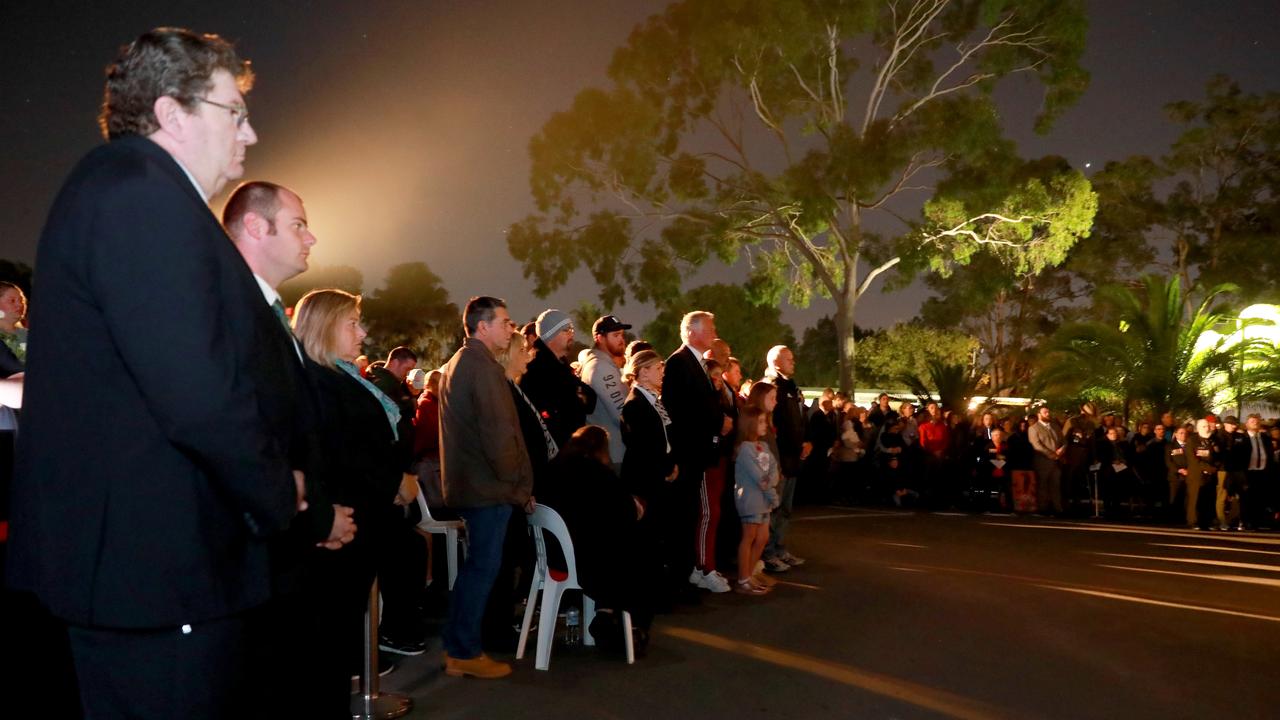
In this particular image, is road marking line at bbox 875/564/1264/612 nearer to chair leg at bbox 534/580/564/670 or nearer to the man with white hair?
the man with white hair

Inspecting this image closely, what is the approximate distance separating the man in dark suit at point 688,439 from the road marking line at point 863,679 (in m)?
1.24

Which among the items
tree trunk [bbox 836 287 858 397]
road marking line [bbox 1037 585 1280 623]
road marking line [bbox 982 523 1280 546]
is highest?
tree trunk [bbox 836 287 858 397]

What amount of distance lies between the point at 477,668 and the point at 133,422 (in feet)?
13.7

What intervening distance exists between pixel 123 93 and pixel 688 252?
2516 cm

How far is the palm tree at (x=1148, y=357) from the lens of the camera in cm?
1992

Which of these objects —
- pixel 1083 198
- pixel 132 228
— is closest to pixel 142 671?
pixel 132 228

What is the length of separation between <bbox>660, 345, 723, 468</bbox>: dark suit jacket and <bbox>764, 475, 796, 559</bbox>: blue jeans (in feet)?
6.07

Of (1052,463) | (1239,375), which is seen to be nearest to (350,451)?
(1052,463)

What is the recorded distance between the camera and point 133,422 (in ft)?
6.27

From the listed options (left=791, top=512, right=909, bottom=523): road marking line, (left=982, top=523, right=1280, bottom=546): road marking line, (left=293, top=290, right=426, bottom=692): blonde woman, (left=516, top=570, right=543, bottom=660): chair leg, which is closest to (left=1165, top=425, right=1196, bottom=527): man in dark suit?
(left=982, top=523, right=1280, bottom=546): road marking line

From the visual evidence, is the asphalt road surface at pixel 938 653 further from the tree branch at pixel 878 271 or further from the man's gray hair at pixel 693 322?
the tree branch at pixel 878 271

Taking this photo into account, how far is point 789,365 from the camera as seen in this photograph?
10406mm

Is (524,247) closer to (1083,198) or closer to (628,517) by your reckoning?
(1083,198)

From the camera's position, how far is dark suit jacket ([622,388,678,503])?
7590 millimetres
